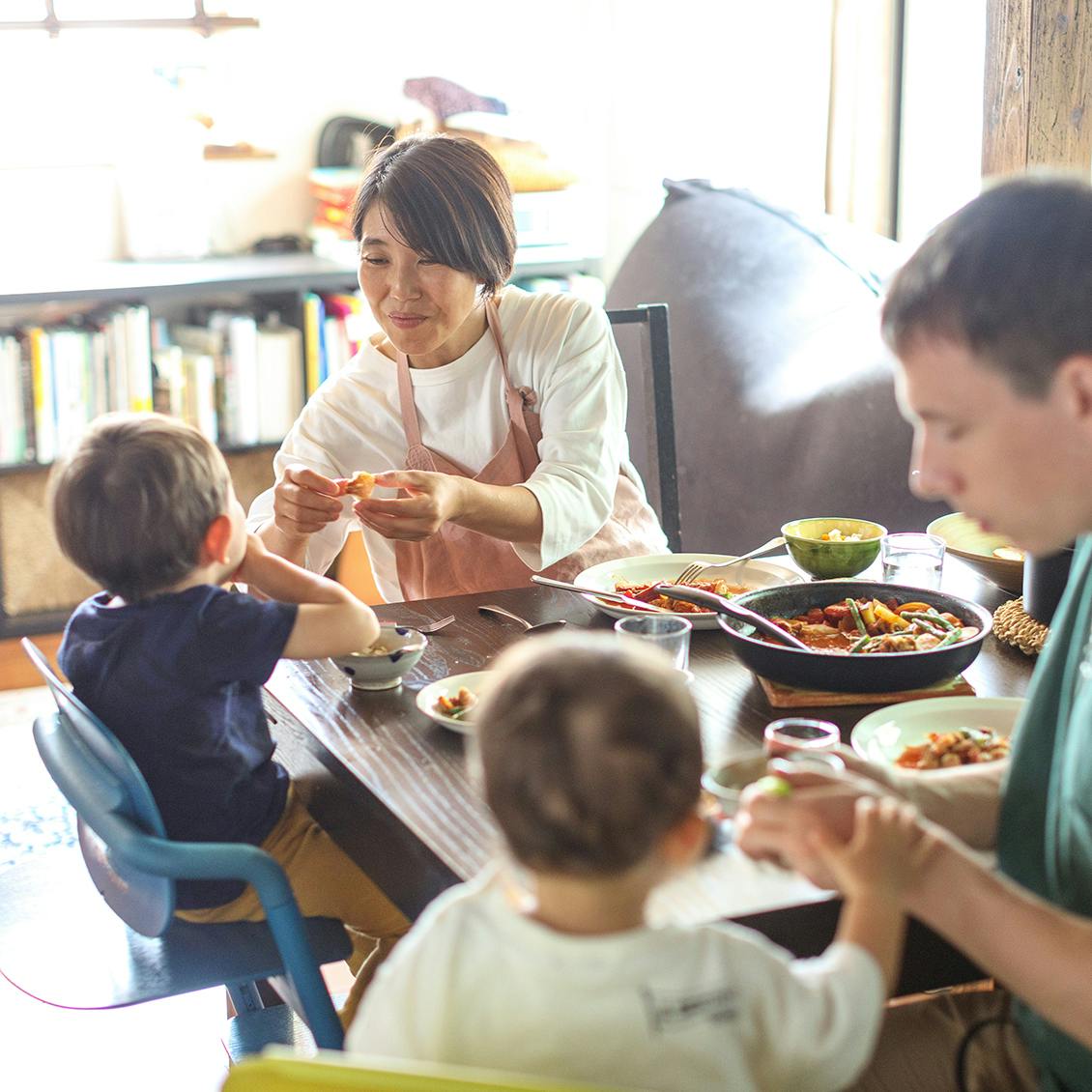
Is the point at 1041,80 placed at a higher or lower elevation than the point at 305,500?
higher

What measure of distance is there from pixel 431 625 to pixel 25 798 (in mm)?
1736

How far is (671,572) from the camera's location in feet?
6.76

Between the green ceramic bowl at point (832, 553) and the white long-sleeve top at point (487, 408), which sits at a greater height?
the white long-sleeve top at point (487, 408)

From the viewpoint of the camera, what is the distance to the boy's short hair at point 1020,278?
0.96 meters

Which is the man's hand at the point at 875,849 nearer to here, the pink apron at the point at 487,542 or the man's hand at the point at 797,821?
the man's hand at the point at 797,821

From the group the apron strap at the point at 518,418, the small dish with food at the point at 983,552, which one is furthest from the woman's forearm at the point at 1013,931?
the apron strap at the point at 518,418

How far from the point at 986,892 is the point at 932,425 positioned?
1.07ft

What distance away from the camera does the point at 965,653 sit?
1.56 m

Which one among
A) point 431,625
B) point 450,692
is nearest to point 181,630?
point 450,692

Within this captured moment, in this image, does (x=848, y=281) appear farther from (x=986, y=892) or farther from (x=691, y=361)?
(x=986, y=892)

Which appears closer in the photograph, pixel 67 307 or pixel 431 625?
pixel 431 625

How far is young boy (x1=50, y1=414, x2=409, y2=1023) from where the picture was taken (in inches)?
59.7

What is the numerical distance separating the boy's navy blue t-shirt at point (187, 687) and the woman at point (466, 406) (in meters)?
0.53

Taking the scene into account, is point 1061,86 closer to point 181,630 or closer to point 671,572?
point 671,572
